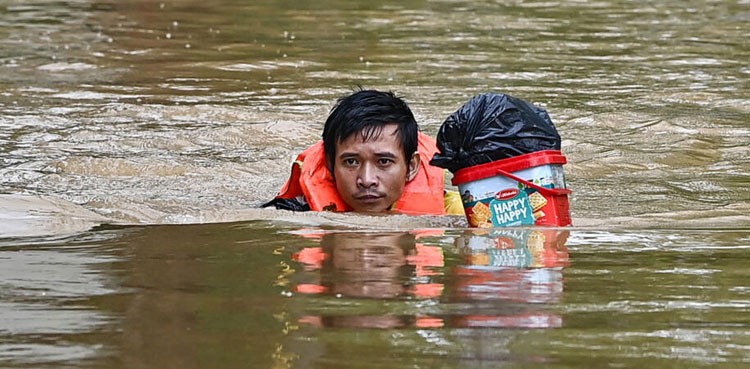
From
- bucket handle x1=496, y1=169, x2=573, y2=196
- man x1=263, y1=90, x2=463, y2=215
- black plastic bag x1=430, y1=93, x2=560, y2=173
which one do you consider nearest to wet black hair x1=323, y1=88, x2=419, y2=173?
man x1=263, y1=90, x2=463, y2=215

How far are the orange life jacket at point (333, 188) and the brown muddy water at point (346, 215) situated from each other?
9.5 inches

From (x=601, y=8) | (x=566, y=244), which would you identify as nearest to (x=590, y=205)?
(x=566, y=244)

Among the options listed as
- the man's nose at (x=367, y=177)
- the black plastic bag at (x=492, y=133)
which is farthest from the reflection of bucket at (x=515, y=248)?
the man's nose at (x=367, y=177)

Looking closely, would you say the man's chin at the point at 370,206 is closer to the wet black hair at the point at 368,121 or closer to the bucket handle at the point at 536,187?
the wet black hair at the point at 368,121

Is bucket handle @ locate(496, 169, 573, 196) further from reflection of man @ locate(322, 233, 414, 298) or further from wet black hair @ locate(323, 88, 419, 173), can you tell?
wet black hair @ locate(323, 88, 419, 173)

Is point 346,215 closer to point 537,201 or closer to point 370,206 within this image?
point 370,206

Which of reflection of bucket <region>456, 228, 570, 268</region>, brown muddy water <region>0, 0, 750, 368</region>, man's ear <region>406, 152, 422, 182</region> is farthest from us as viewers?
man's ear <region>406, 152, 422, 182</region>

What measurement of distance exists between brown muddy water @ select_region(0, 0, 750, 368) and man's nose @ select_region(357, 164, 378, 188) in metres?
0.24

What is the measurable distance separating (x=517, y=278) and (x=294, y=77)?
7.80 metres

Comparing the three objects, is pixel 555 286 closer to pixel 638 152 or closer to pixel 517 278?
pixel 517 278

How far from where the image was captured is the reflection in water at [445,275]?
286 cm

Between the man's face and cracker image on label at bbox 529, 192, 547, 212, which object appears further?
the man's face

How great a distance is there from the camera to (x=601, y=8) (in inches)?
666

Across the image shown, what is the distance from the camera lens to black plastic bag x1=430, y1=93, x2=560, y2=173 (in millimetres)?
4715
